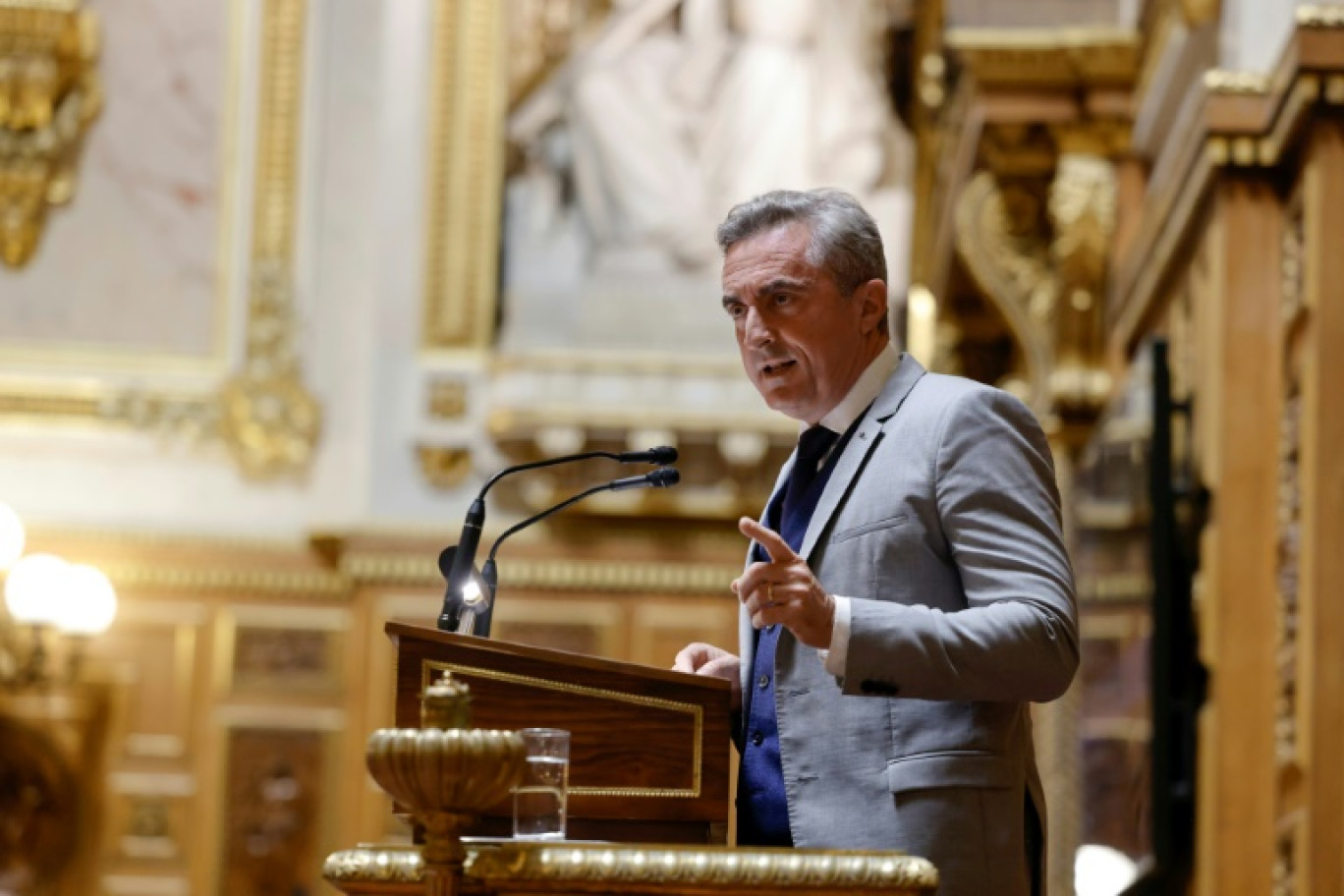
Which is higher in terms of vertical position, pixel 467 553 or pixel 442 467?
pixel 467 553

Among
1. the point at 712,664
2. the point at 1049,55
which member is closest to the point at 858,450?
the point at 712,664

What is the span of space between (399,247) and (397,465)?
35.5 inches

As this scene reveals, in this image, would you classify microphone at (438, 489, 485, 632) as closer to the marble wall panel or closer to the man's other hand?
the man's other hand

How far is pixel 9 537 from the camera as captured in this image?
336 inches

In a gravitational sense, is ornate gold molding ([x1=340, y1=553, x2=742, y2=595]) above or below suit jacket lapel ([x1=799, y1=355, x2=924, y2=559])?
below

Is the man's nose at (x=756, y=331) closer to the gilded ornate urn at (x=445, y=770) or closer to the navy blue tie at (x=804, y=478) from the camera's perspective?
the navy blue tie at (x=804, y=478)

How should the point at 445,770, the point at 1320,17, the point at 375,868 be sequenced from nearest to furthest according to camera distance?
the point at 445,770, the point at 375,868, the point at 1320,17

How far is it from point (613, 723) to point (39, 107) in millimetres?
7379

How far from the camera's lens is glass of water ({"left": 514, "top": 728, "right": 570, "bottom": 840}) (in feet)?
8.22

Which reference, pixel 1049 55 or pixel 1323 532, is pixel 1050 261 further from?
pixel 1323 532

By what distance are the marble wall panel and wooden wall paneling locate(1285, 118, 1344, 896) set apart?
6132 mm

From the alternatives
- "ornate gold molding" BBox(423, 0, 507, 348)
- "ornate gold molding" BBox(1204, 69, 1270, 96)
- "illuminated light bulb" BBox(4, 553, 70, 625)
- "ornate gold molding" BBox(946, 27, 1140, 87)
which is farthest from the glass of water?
"ornate gold molding" BBox(423, 0, 507, 348)

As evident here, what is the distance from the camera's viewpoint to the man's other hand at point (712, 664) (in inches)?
115

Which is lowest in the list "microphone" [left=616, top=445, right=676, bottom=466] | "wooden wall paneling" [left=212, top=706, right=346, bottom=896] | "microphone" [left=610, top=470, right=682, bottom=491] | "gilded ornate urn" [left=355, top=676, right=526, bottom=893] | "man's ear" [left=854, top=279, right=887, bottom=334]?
"wooden wall paneling" [left=212, top=706, right=346, bottom=896]
